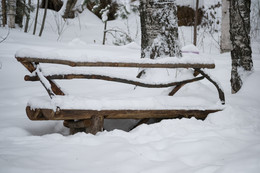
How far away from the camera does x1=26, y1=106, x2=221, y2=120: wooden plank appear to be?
2.56 metres

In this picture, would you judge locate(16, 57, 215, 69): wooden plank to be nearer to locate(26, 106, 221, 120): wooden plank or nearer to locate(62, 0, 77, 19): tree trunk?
locate(26, 106, 221, 120): wooden plank

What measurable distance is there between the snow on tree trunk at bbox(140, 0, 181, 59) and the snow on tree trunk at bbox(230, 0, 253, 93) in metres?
0.89

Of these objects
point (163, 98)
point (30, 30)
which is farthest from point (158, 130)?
point (30, 30)

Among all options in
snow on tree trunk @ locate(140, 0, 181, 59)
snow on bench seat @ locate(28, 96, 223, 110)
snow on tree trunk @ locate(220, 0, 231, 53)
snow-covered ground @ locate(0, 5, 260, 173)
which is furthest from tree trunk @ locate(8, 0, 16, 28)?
snow on bench seat @ locate(28, 96, 223, 110)

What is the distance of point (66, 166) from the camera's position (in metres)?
1.96

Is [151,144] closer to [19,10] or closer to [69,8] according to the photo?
[19,10]

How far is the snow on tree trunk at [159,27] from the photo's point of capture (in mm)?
3982

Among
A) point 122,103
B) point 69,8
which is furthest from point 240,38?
point 69,8

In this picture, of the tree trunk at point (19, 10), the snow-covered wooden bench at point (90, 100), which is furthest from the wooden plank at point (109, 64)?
the tree trunk at point (19, 10)

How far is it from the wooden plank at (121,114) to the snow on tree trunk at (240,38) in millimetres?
1174

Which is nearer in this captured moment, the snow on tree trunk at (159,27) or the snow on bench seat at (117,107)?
the snow on bench seat at (117,107)

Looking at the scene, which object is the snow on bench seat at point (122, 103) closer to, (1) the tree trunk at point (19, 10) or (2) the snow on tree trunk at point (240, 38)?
(2) the snow on tree trunk at point (240, 38)

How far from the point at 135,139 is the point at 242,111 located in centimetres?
146

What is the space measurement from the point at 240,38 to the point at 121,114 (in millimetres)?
2331
